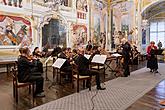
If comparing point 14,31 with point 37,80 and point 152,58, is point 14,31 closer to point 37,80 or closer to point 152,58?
point 37,80

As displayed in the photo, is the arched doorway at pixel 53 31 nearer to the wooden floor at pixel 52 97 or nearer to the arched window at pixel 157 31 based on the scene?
the wooden floor at pixel 52 97

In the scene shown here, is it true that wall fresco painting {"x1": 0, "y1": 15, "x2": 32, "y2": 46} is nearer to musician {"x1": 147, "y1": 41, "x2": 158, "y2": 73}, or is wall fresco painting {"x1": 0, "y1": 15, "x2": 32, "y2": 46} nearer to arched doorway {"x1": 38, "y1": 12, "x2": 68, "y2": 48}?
arched doorway {"x1": 38, "y1": 12, "x2": 68, "y2": 48}

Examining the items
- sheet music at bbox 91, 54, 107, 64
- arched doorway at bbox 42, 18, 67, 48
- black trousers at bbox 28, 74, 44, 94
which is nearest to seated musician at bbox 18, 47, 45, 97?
black trousers at bbox 28, 74, 44, 94

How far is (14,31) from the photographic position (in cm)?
1090

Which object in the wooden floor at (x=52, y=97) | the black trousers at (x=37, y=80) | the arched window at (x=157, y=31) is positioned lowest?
the wooden floor at (x=52, y=97)

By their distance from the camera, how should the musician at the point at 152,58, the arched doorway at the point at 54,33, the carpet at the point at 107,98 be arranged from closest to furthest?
the carpet at the point at 107,98 → the musician at the point at 152,58 → the arched doorway at the point at 54,33

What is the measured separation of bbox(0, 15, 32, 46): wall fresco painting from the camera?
34.1 feet

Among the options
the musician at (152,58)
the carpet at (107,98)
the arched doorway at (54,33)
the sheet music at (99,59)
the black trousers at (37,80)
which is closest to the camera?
the carpet at (107,98)

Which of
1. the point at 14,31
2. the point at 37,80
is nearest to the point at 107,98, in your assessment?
the point at 37,80

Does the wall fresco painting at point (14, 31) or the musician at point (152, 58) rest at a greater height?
the wall fresco painting at point (14, 31)

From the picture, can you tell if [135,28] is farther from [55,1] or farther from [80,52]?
[80,52]

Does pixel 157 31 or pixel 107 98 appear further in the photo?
pixel 157 31

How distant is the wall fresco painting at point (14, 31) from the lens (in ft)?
34.1


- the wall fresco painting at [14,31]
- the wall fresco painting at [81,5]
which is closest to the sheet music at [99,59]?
the wall fresco painting at [14,31]
